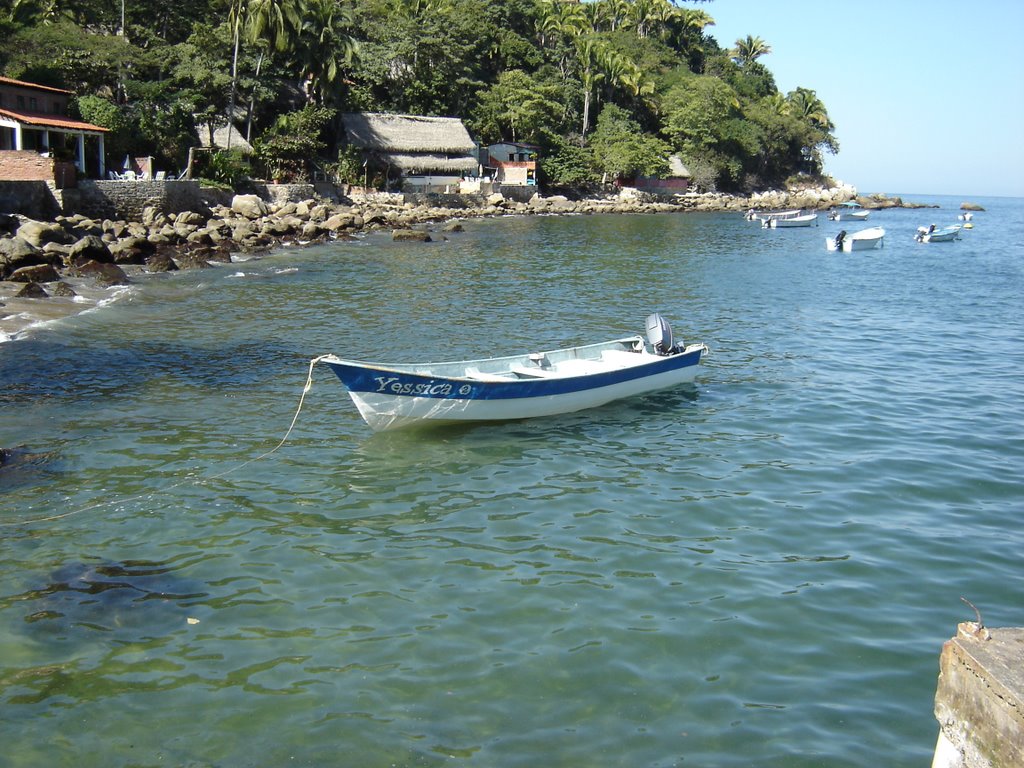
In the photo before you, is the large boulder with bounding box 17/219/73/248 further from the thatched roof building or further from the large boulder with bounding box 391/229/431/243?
the thatched roof building

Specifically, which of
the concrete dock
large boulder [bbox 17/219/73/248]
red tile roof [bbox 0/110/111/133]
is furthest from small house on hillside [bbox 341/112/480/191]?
the concrete dock

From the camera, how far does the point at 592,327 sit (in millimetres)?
24859

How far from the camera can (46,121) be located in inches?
1633

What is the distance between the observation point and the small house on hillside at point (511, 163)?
7956 cm

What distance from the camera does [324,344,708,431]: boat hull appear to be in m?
13.4

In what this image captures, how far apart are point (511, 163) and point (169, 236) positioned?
45123 millimetres

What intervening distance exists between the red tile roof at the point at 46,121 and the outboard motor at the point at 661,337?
36000mm

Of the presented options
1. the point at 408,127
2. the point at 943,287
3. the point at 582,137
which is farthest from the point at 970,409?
the point at 582,137

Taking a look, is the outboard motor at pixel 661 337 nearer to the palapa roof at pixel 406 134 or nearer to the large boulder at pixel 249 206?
the large boulder at pixel 249 206

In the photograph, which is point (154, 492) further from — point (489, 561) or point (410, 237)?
point (410, 237)

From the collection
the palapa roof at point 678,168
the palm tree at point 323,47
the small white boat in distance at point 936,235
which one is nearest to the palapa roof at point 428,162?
the palm tree at point 323,47

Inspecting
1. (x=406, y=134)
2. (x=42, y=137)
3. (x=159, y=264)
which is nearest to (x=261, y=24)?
(x=406, y=134)

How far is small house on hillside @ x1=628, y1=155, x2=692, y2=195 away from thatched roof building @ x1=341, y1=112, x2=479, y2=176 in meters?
25.4

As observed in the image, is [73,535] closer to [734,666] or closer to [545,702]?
[545,702]
